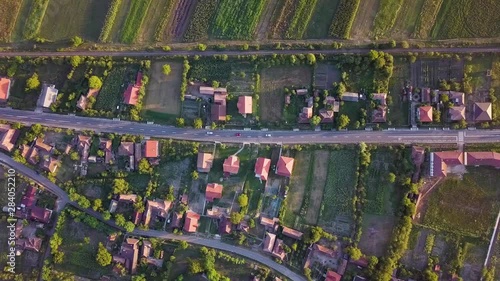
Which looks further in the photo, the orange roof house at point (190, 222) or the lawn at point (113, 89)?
the lawn at point (113, 89)

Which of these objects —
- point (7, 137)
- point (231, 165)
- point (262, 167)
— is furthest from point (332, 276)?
point (7, 137)

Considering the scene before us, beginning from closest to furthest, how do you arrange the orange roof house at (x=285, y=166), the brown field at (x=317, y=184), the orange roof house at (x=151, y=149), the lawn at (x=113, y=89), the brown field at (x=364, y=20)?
the orange roof house at (x=285, y=166)
the brown field at (x=317, y=184)
the orange roof house at (x=151, y=149)
the brown field at (x=364, y=20)
the lawn at (x=113, y=89)

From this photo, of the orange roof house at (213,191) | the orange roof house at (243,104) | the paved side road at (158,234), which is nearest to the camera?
the orange roof house at (213,191)

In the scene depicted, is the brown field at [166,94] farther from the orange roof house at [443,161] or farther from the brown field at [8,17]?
the orange roof house at [443,161]

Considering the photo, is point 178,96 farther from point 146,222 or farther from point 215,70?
point 146,222

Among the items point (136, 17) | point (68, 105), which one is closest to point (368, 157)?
point (136, 17)

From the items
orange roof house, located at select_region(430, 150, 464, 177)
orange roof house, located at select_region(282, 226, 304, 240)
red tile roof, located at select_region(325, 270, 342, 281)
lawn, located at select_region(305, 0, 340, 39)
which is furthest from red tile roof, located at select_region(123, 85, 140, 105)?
orange roof house, located at select_region(430, 150, 464, 177)

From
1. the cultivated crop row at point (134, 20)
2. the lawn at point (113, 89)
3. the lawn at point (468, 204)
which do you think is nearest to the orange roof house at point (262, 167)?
the lawn at point (113, 89)
